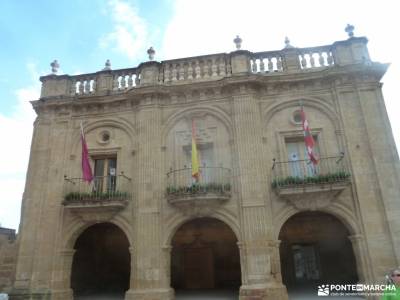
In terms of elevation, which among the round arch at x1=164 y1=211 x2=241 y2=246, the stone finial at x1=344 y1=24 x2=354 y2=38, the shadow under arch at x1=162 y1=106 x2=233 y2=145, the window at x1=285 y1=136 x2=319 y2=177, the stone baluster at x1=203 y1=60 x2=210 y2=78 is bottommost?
the round arch at x1=164 y1=211 x2=241 y2=246

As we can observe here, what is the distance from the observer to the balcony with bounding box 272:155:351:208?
36.4ft

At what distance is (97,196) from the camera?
1227cm

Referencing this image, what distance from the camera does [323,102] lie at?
12.7 meters

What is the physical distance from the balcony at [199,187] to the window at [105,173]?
2421 mm

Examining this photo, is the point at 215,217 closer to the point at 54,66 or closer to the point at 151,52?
the point at 151,52

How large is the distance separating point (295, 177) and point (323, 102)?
341 cm

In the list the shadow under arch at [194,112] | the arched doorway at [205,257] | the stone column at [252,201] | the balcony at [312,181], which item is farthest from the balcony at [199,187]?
the arched doorway at [205,257]

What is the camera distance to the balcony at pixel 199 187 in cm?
1148

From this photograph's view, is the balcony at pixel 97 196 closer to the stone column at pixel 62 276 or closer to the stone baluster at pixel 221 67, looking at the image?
the stone column at pixel 62 276

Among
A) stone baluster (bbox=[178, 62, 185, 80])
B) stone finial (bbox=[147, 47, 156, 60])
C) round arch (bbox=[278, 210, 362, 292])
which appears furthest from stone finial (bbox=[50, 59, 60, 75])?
round arch (bbox=[278, 210, 362, 292])

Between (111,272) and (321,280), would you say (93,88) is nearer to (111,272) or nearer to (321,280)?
(111,272)

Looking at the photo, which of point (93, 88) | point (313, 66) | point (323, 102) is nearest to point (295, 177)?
point (323, 102)

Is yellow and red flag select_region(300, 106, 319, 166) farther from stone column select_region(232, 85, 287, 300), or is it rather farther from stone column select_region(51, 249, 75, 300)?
stone column select_region(51, 249, 75, 300)

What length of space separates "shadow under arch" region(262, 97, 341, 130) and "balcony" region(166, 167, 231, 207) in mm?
2801
